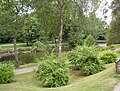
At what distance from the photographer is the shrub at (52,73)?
13.0 m

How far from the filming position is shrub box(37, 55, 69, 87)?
42.8 feet

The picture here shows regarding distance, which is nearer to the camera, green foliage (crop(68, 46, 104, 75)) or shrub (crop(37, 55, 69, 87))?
shrub (crop(37, 55, 69, 87))

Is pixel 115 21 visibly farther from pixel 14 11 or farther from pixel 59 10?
pixel 14 11

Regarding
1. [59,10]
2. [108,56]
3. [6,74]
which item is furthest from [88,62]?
[6,74]

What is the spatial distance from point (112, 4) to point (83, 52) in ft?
22.5

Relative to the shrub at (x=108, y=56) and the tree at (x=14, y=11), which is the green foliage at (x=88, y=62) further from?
the tree at (x=14, y=11)

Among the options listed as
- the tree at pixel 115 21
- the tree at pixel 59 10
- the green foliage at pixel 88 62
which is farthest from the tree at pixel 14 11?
the tree at pixel 115 21

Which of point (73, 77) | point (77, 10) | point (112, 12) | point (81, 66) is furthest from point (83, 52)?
point (112, 12)

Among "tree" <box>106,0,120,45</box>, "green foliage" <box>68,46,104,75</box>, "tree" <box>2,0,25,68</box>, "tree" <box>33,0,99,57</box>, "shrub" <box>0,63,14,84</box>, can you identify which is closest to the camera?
"shrub" <box>0,63,14,84</box>

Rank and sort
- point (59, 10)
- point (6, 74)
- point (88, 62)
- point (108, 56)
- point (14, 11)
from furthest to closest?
point (59, 10)
point (108, 56)
point (14, 11)
point (88, 62)
point (6, 74)

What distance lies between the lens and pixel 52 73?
43.7 ft

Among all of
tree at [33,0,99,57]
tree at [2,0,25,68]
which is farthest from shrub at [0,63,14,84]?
tree at [33,0,99,57]

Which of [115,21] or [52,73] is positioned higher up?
[115,21]

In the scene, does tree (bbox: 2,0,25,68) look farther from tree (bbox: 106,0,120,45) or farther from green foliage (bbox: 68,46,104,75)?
tree (bbox: 106,0,120,45)
